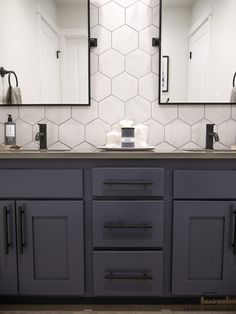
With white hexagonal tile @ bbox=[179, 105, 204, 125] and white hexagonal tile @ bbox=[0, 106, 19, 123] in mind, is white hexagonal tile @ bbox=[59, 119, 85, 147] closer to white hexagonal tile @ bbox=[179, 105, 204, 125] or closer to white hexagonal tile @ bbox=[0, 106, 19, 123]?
white hexagonal tile @ bbox=[0, 106, 19, 123]

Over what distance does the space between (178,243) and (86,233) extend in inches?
17.7

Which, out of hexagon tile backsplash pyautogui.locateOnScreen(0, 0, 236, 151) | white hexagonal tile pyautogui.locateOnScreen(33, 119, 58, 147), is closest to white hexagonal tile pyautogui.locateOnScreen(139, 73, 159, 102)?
hexagon tile backsplash pyautogui.locateOnScreen(0, 0, 236, 151)

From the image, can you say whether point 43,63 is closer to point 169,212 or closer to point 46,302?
point 169,212

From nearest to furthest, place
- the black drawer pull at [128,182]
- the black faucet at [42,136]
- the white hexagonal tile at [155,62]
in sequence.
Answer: the black drawer pull at [128,182], the black faucet at [42,136], the white hexagonal tile at [155,62]

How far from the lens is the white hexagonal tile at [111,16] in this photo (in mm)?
1769

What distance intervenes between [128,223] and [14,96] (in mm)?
1105

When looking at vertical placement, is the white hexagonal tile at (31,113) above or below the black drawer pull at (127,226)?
above

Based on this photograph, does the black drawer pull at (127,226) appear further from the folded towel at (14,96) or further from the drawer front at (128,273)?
the folded towel at (14,96)

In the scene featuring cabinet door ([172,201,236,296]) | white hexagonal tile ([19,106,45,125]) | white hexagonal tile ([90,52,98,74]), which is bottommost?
cabinet door ([172,201,236,296])

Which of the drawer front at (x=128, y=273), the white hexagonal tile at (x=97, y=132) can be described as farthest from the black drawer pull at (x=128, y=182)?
the white hexagonal tile at (x=97, y=132)

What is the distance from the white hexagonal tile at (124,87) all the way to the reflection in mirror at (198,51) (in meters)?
0.18

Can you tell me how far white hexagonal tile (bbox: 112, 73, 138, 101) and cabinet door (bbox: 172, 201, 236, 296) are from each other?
81 cm

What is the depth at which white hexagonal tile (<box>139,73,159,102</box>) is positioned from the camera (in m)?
1.81

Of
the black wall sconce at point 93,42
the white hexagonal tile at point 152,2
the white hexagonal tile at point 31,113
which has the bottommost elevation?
the white hexagonal tile at point 31,113
